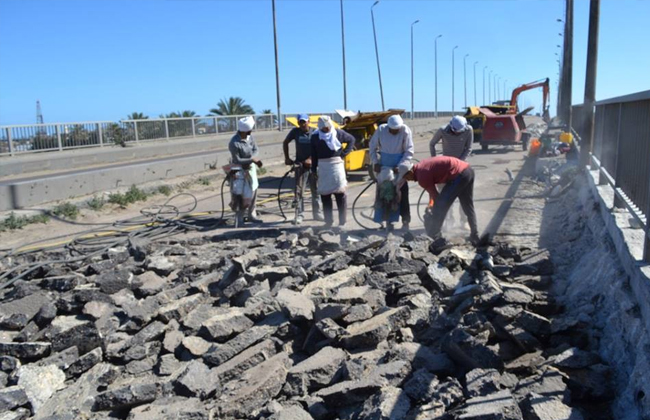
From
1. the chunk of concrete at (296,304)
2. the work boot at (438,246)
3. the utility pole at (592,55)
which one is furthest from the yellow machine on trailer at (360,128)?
the chunk of concrete at (296,304)

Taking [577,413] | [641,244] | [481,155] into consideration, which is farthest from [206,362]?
[481,155]

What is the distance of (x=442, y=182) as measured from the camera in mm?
7836

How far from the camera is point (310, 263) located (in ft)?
23.1

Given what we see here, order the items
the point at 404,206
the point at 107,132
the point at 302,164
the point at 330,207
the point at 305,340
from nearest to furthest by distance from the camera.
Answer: the point at 305,340, the point at 404,206, the point at 330,207, the point at 302,164, the point at 107,132

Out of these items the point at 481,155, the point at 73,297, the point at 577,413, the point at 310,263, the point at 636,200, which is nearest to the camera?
the point at 577,413

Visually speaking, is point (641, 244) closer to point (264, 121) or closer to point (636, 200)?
point (636, 200)

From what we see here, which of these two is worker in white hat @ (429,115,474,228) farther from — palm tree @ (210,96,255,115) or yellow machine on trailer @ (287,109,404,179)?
palm tree @ (210,96,255,115)

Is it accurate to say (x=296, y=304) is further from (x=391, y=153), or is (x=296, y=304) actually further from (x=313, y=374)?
(x=391, y=153)

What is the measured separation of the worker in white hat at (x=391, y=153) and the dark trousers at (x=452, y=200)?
66cm

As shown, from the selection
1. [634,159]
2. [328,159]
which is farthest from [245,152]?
[634,159]

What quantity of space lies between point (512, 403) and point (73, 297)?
466 centimetres

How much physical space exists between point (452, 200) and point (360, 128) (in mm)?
8361

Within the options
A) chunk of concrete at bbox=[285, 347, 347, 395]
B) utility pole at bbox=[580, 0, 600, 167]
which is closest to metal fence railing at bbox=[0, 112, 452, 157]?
utility pole at bbox=[580, 0, 600, 167]

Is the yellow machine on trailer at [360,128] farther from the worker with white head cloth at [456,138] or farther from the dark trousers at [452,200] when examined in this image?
the dark trousers at [452,200]
